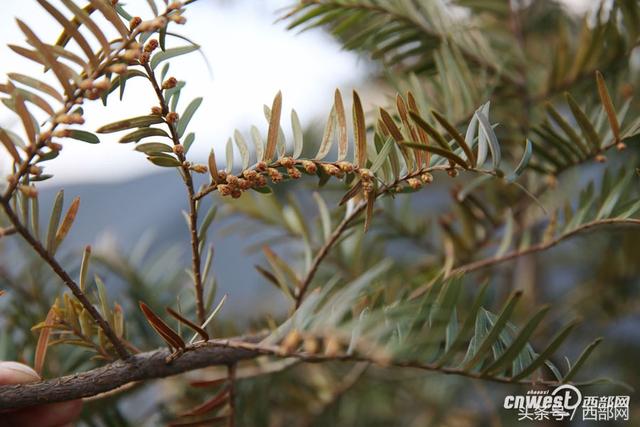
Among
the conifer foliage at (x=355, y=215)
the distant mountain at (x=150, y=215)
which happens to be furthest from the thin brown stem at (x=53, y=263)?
the distant mountain at (x=150, y=215)

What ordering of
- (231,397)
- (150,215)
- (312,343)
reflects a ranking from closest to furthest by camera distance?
(312,343) → (231,397) → (150,215)

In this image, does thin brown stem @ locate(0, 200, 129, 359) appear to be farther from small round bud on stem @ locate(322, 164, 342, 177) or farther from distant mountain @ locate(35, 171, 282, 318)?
distant mountain @ locate(35, 171, 282, 318)

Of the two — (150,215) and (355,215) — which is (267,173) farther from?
→ (150,215)

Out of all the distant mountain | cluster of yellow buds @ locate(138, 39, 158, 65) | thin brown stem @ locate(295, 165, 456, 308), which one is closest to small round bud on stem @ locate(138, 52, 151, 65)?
cluster of yellow buds @ locate(138, 39, 158, 65)

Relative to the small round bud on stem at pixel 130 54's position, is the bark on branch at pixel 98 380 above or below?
below

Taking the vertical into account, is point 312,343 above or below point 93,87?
below

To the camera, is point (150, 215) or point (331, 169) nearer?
point (331, 169)

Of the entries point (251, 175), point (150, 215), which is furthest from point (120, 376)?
point (150, 215)

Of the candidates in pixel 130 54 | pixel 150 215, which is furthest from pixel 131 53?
pixel 150 215

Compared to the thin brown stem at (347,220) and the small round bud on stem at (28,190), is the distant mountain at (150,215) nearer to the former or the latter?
the thin brown stem at (347,220)

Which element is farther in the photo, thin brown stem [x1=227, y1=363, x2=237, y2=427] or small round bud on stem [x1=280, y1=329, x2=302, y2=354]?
thin brown stem [x1=227, y1=363, x2=237, y2=427]

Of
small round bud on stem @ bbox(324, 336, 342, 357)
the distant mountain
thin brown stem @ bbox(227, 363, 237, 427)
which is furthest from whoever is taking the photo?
the distant mountain

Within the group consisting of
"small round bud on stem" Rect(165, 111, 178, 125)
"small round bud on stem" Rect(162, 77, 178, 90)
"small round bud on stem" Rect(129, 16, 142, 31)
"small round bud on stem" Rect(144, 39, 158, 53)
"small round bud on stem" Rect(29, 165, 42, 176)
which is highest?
"small round bud on stem" Rect(129, 16, 142, 31)

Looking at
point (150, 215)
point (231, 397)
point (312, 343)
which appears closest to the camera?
point (312, 343)
